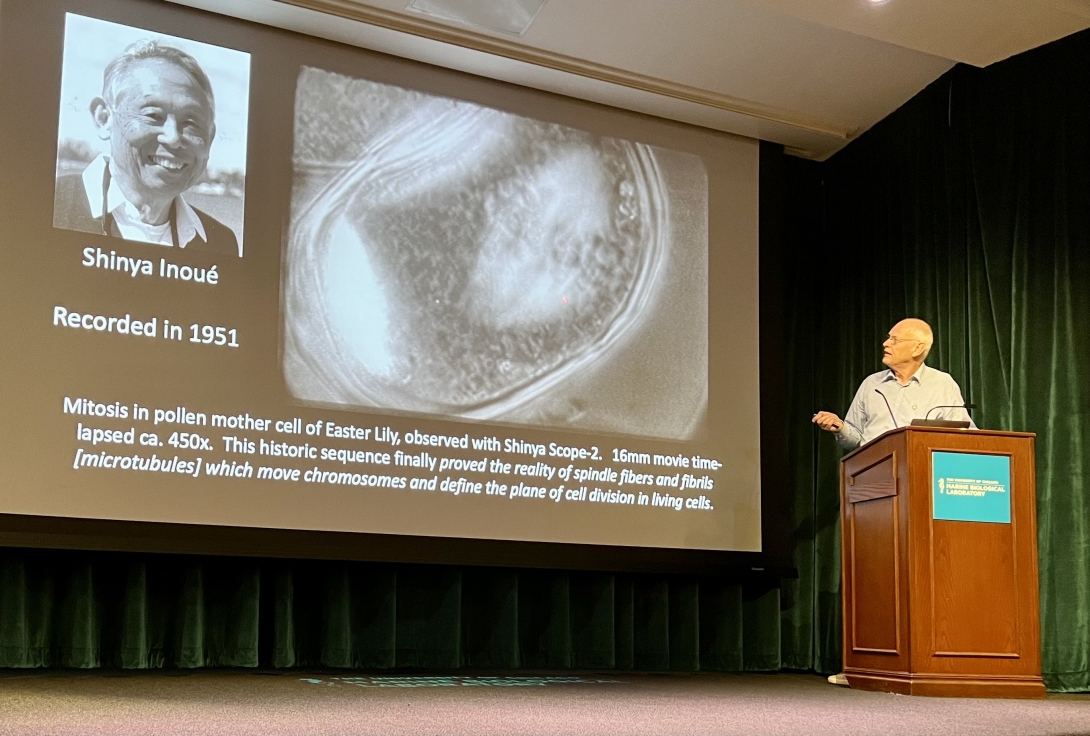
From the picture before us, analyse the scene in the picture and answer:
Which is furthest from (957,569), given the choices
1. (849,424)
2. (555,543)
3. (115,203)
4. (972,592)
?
(115,203)

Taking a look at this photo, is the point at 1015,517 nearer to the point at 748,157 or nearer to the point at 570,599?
the point at 570,599

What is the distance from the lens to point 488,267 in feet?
15.9

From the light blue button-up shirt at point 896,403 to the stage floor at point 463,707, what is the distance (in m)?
1.09

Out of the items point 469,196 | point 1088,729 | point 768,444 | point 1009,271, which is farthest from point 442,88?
point 1088,729

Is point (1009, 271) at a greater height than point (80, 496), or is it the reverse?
point (1009, 271)

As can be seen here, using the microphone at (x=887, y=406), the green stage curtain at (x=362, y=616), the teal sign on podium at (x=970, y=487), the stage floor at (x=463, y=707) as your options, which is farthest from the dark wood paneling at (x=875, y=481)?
the green stage curtain at (x=362, y=616)

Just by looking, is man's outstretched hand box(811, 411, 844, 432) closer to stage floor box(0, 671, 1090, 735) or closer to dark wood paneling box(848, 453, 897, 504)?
dark wood paneling box(848, 453, 897, 504)

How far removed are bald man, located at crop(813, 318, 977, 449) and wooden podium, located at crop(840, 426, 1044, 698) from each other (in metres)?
0.48

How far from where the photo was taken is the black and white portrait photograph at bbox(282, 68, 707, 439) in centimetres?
451

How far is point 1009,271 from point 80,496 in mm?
4074

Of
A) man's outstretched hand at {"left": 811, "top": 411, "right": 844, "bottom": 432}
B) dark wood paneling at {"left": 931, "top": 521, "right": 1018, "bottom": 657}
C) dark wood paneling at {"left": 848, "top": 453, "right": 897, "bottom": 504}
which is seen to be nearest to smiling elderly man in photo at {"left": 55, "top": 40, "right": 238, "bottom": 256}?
man's outstretched hand at {"left": 811, "top": 411, "right": 844, "bottom": 432}

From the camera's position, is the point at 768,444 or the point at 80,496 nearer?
the point at 80,496

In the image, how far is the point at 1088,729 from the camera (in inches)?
116

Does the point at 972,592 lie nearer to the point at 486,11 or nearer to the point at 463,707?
the point at 463,707
